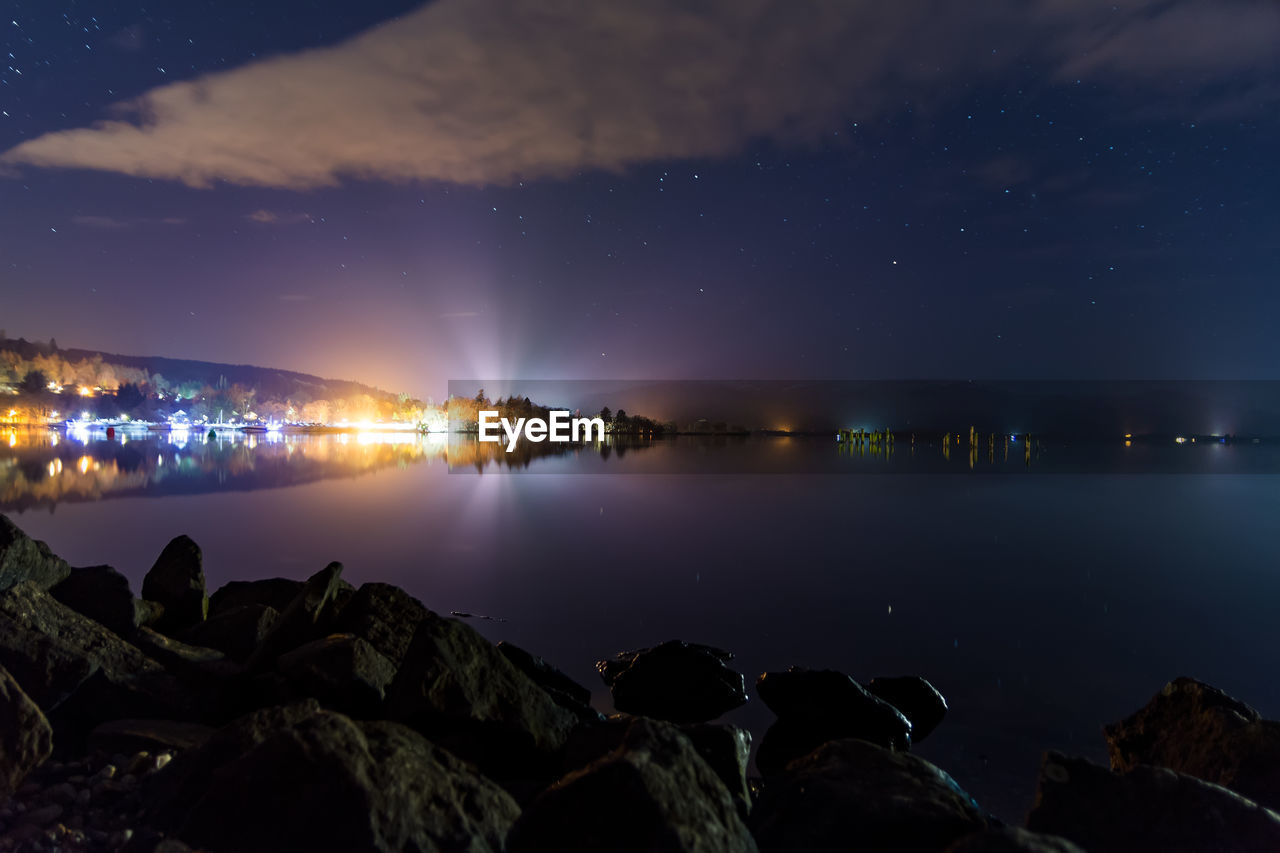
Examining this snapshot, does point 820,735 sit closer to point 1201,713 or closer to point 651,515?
point 1201,713

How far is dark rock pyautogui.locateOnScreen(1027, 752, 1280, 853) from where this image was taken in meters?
3.64

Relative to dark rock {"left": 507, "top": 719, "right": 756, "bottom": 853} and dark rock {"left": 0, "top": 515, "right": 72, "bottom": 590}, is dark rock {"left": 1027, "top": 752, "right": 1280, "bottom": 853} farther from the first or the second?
dark rock {"left": 0, "top": 515, "right": 72, "bottom": 590}

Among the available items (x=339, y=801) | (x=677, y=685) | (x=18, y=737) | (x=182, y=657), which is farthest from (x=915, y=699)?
(x=18, y=737)

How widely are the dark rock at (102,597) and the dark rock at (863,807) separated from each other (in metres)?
5.50

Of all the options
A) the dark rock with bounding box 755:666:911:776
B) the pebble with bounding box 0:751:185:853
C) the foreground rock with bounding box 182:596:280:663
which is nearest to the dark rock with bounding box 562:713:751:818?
the dark rock with bounding box 755:666:911:776

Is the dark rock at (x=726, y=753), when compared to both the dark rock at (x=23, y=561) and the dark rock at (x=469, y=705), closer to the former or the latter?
the dark rock at (x=469, y=705)

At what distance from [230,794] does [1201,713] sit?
5634mm

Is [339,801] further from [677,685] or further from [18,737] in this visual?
[677,685]

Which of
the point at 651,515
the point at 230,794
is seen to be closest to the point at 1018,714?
the point at 230,794

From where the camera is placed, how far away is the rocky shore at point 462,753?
11.2ft

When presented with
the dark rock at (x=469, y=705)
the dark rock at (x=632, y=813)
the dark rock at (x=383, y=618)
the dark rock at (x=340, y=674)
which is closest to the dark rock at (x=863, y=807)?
the dark rock at (x=632, y=813)

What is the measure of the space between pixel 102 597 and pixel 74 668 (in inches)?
69.8

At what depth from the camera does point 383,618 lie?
6.67 meters

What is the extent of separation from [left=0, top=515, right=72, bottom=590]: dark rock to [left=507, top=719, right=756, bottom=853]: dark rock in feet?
17.8
